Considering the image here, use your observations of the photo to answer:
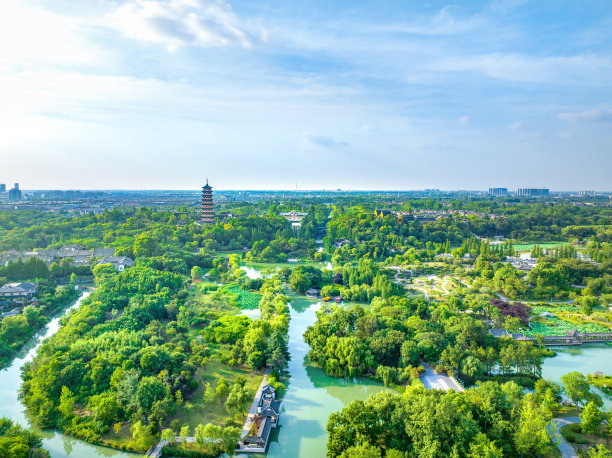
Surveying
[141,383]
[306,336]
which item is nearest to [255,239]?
[306,336]

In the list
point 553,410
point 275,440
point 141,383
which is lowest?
point 275,440

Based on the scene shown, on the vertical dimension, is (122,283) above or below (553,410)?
above

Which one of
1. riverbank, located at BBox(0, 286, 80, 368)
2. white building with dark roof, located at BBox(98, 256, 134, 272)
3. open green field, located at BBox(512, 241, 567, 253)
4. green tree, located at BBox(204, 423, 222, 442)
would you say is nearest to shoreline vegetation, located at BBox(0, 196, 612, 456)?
green tree, located at BBox(204, 423, 222, 442)

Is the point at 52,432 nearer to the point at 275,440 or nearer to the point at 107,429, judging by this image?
the point at 107,429

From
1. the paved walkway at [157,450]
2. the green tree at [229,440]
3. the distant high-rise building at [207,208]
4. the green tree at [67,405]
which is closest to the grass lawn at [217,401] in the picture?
the paved walkway at [157,450]

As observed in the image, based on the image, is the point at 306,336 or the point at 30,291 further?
the point at 30,291

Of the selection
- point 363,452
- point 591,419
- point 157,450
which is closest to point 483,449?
point 363,452

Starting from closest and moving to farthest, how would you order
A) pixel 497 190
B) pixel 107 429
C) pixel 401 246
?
pixel 107 429, pixel 401 246, pixel 497 190

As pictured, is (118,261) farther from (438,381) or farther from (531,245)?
(531,245)
